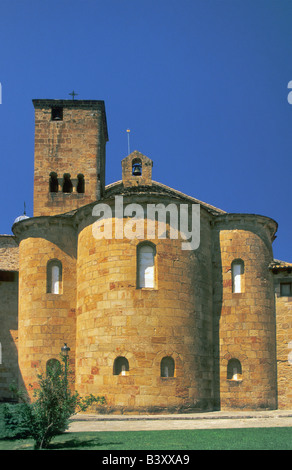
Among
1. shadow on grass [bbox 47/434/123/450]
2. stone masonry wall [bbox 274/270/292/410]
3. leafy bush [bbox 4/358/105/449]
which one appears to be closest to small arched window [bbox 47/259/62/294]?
stone masonry wall [bbox 274/270/292/410]

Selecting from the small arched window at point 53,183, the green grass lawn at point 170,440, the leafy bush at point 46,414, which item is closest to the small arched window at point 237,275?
the green grass lawn at point 170,440

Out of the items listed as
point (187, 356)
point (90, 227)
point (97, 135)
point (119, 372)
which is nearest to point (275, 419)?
point (187, 356)

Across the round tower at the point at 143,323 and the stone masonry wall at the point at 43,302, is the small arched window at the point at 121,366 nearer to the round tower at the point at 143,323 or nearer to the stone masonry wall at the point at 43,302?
the round tower at the point at 143,323

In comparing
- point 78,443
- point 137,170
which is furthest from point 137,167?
point 78,443

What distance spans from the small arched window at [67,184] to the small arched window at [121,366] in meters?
11.3

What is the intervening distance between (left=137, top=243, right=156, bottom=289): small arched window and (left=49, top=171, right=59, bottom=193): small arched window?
30.0 ft

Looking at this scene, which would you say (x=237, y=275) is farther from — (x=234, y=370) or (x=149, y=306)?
(x=149, y=306)

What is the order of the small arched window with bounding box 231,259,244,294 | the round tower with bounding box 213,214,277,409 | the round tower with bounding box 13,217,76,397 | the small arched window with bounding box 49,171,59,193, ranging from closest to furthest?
the round tower with bounding box 213,214,277,409
the round tower with bounding box 13,217,76,397
the small arched window with bounding box 231,259,244,294
the small arched window with bounding box 49,171,59,193

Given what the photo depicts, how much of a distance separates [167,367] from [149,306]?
2.32 metres

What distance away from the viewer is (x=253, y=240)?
24812mm

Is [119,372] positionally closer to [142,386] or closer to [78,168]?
[142,386]

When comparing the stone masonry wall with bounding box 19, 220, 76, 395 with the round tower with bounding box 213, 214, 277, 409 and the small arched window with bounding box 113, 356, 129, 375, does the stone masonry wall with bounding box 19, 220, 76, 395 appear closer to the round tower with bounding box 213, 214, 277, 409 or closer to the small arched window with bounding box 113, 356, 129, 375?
the small arched window with bounding box 113, 356, 129, 375

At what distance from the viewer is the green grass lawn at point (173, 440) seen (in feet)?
41.3

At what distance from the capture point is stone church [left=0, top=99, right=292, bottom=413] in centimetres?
2106
